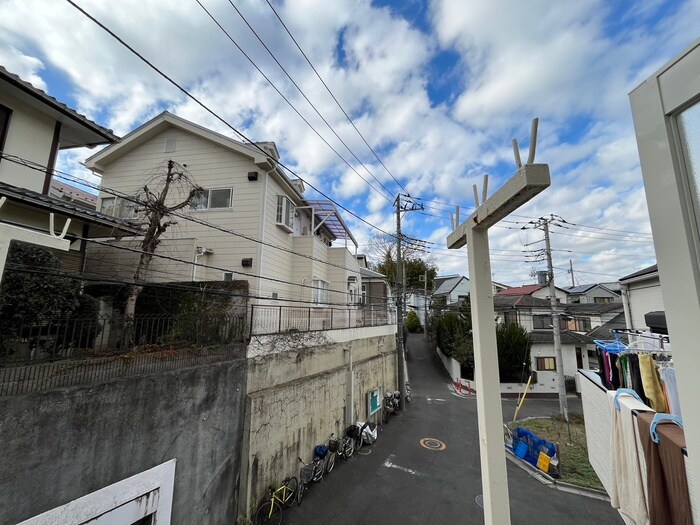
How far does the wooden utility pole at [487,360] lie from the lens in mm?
2760

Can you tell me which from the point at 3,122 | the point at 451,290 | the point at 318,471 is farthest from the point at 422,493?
the point at 451,290

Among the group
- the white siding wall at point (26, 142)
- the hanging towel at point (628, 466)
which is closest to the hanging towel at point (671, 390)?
the hanging towel at point (628, 466)

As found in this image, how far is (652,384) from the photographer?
369 centimetres

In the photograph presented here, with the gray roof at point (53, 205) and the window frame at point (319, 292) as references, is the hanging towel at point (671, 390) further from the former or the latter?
the window frame at point (319, 292)

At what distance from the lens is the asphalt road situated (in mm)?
6930

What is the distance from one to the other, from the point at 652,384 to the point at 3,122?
38.9 feet

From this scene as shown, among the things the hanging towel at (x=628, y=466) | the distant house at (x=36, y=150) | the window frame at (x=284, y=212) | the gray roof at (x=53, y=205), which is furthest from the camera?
the window frame at (x=284, y=212)

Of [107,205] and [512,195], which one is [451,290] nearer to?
[107,205]

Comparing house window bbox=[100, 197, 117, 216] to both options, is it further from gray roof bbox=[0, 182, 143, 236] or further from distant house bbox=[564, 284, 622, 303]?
distant house bbox=[564, 284, 622, 303]

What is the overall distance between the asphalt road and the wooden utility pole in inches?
210

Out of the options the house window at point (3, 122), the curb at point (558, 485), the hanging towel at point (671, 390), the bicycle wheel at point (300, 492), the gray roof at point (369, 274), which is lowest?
the curb at point (558, 485)

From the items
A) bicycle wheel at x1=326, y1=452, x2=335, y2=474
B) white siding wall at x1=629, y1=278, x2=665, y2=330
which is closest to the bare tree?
bicycle wheel at x1=326, y1=452, x2=335, y2=474

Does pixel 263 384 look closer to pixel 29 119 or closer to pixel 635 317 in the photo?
pixel 29 119

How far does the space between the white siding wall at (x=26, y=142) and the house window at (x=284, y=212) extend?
6611 millimetres
